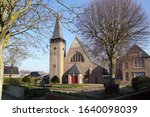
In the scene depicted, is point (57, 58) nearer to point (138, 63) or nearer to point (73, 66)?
point (73, 66)

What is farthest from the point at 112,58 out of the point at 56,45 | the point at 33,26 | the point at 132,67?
the point at 56,45

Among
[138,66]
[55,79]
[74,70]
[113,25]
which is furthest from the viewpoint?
[74,70]

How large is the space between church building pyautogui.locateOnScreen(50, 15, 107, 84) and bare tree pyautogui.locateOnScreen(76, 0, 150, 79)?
24.7 m

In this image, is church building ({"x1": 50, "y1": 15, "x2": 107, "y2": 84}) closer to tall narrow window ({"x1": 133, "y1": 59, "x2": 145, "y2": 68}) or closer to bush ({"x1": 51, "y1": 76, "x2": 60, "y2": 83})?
bush ({"x1": 51, "y1": 76, "x2": 60, "y2": 83})

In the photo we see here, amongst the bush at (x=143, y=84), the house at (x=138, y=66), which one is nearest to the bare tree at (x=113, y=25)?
the bush at (x=143, y=84)

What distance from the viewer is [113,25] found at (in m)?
24.9

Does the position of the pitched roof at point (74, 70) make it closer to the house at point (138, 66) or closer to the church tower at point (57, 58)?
the church tower at point (57, 58)

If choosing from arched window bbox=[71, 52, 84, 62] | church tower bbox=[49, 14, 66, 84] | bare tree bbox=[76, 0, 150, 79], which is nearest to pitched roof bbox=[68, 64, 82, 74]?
arched window bbox=[71, 52, 84, 62]

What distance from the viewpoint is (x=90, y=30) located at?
25.6 meters

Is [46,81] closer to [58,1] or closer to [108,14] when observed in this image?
[108,14]

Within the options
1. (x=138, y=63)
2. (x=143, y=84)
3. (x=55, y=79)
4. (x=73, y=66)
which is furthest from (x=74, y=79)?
(x=143, y=84)

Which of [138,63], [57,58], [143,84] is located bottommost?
[143,84]

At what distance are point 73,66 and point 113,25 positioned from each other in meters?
28.2

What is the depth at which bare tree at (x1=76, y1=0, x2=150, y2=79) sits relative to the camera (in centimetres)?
2473
